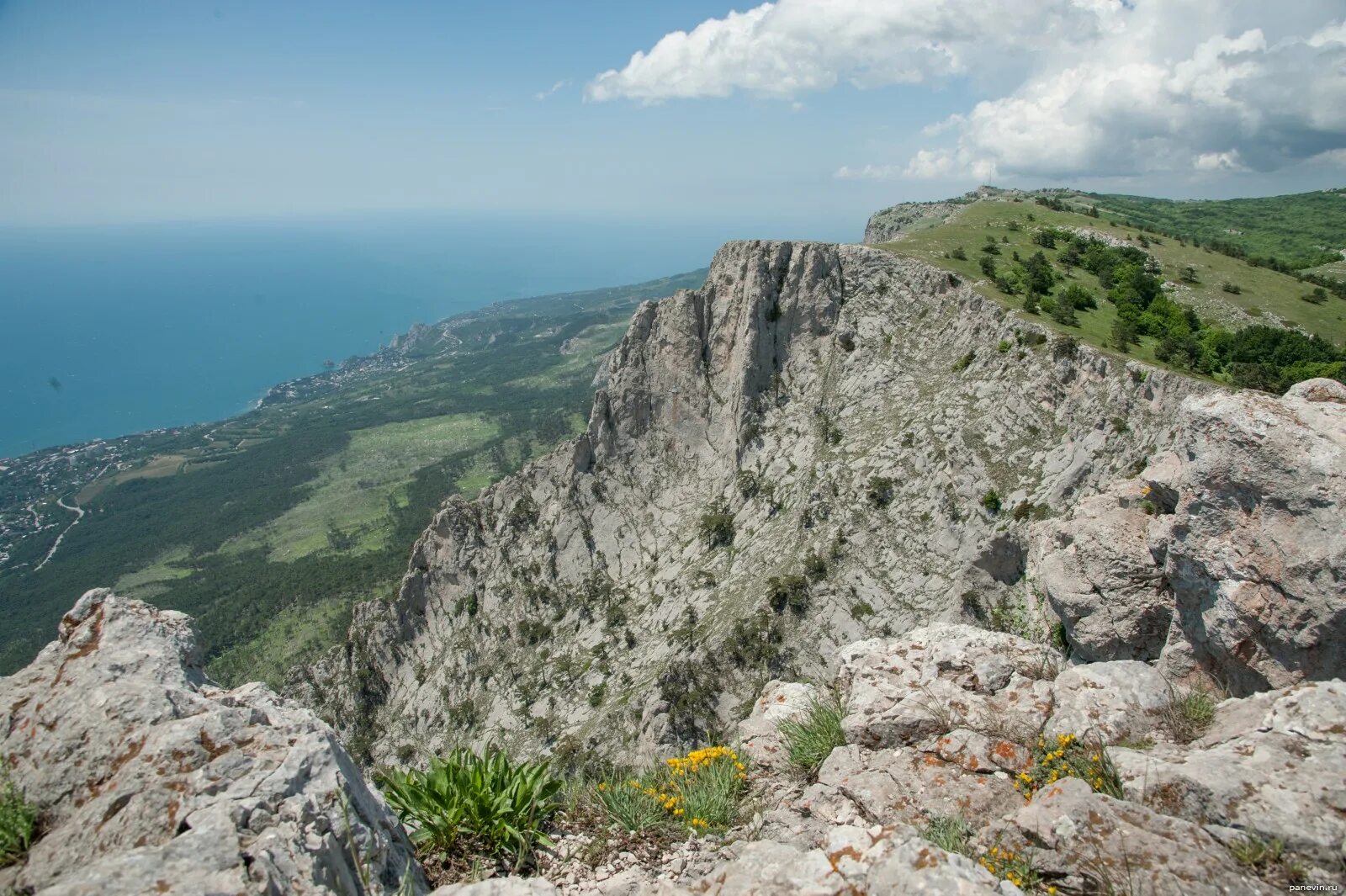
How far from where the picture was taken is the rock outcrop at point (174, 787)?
4.69 metres

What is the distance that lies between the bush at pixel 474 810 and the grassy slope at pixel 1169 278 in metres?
30.2

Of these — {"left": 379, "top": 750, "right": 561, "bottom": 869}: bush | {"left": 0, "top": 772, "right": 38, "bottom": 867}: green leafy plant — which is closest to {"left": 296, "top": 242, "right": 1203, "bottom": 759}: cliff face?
{"left": 379, "top": 750, "right": 561, "bottom": 869}: bush

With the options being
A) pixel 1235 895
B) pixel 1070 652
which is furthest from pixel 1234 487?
pixel 1235 895

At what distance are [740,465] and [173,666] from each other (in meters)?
38.2

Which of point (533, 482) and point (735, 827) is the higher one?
point (735, 827)

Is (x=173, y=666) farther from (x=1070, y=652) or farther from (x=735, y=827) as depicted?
(x=1070, y=652)

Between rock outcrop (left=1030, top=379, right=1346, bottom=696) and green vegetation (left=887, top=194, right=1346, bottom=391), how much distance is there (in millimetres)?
20930

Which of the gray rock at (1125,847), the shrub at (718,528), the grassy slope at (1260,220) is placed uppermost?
the grassy slope at (1260,220)

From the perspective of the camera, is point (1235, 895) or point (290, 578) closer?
point (1235, 895)

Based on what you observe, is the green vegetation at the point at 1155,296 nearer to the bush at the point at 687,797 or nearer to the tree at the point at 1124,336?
the tree at the point at 1124,336

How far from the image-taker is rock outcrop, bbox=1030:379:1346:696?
7.61 metres

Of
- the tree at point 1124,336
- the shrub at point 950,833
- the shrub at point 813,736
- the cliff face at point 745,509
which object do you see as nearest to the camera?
the shrub at point 950,833

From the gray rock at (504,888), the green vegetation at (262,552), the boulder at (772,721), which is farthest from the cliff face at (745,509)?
the green vegetation at (262,552)

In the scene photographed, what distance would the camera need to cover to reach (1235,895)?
4770 mm
